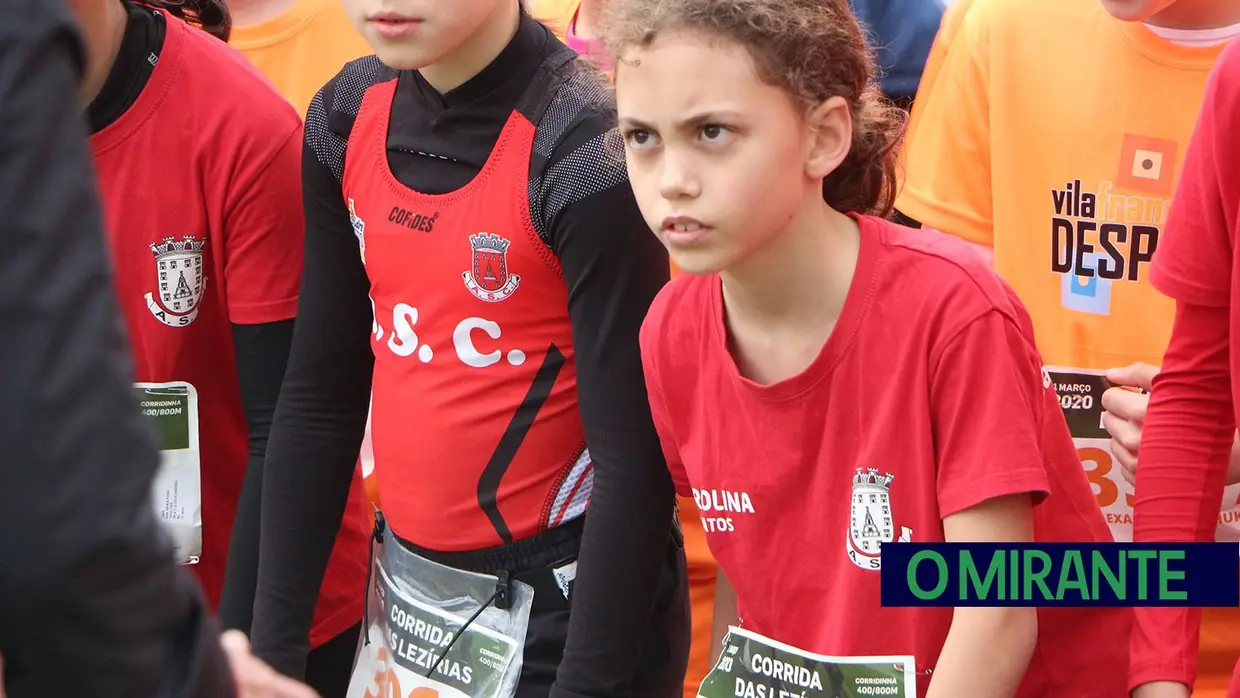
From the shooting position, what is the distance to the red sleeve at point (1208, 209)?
1959mm

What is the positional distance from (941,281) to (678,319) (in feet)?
1.21

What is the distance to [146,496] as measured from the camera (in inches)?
40.1

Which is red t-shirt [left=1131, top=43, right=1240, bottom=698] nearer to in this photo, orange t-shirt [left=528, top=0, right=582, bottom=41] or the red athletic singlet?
the red athletic singlet

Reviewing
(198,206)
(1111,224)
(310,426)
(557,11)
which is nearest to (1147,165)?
(1111,224)

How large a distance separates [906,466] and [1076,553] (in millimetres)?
271

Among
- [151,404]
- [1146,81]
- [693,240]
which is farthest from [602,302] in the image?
[1146,81]

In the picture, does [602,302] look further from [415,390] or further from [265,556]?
[265,556]

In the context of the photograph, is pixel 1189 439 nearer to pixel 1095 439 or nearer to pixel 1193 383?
pixel 1193 383

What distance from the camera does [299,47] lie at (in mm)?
3688

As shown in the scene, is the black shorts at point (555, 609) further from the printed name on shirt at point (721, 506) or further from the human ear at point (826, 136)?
the human ear at point (826, 136)

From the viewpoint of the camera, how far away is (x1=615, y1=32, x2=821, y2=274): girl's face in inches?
77.5

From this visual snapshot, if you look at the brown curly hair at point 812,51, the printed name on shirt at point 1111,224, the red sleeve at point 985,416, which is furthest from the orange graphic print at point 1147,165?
the red sleeve at point 985,416

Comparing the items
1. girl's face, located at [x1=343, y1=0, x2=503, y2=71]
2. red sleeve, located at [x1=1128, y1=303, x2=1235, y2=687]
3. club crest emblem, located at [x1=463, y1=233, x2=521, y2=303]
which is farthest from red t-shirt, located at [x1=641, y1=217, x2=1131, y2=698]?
girl's face, located at [x1=343, y1=0, x2=503, y2=71]

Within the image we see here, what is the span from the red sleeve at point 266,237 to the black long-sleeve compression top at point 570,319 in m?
0.11
